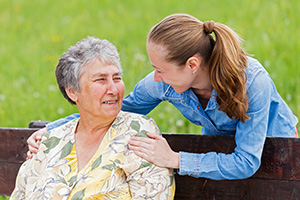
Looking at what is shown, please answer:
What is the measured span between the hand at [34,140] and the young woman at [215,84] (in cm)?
68

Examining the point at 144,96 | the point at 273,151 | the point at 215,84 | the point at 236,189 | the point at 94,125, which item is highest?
the point at 215,84

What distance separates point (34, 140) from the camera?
290 cm

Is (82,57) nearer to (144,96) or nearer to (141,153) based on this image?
(144,96)

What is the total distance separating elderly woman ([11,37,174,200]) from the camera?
8.02ft

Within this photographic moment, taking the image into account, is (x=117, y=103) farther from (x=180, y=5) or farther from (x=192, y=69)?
(x=180, y=5)

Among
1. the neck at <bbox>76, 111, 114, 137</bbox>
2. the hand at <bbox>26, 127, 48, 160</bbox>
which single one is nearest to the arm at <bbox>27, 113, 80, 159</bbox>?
the hand at <bbox>26, 127, 48, 160</bbox>

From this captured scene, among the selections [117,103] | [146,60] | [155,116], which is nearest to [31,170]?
[117,103]

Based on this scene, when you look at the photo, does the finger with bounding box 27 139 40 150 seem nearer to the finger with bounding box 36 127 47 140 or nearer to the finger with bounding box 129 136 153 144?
the finger with bounding box 36 127 47 140

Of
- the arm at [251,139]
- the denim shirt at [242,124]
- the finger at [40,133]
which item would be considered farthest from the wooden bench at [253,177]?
the finger at [40,133]

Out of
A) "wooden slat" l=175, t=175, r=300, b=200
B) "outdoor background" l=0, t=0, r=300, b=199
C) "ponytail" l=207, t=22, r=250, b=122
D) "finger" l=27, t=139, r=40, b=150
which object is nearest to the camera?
"ponytail" l=207, t=22, r=250, b=122

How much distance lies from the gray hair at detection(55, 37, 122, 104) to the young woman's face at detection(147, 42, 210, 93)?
12.3 inches

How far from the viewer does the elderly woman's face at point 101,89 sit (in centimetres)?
260

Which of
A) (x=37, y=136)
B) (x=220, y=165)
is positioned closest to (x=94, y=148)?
(x=37, y=136)

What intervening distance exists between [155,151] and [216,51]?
614 mm
